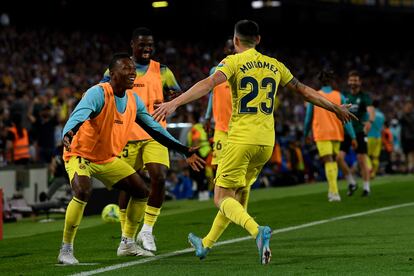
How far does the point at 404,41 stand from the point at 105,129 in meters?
51.3

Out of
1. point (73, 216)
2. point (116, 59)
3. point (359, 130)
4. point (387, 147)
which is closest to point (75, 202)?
point (73, 216)

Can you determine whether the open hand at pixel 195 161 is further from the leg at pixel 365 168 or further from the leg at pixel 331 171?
the leg at pixel 365 168

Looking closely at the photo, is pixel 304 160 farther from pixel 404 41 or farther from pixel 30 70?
pixel 404 41

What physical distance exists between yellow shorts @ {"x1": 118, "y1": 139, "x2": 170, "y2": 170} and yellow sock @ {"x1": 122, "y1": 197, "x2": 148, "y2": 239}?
111 cm

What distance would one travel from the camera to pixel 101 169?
9320 mm

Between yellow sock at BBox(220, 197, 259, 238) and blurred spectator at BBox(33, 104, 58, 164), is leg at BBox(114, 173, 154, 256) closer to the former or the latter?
yellow sock at BBox(220, 197, 259, 238)

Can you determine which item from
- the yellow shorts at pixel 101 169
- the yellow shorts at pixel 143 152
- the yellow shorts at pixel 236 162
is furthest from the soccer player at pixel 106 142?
the yellow shorts at pixel 143 152

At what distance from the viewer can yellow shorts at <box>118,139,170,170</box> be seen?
35.6 feet

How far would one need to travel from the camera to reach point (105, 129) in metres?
9.25

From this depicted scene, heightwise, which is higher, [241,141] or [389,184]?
[241,141]

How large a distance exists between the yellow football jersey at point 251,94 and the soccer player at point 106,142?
0.49 m

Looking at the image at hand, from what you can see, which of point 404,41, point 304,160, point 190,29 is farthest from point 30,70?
point 404,41

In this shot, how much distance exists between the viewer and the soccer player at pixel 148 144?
10.6 m

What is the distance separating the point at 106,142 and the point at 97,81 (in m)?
23.5
